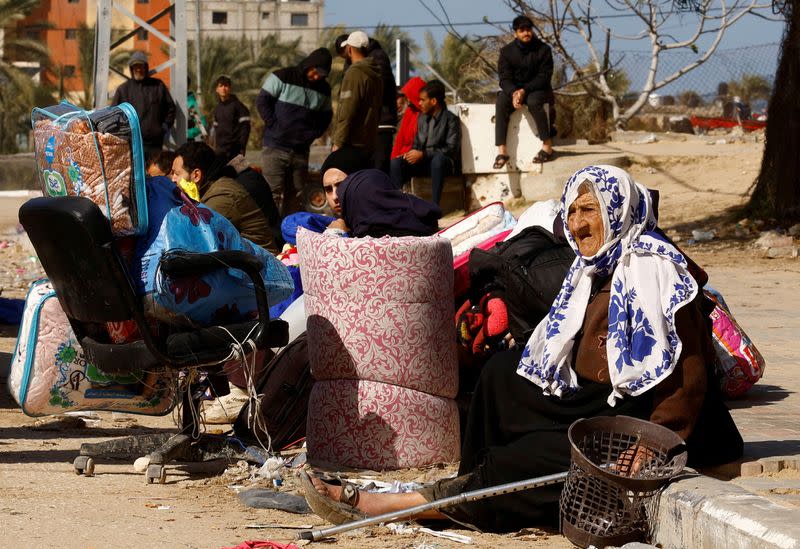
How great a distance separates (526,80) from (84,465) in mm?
10368

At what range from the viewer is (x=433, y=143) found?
13.9 metres

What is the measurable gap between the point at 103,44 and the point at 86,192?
29.7 ft

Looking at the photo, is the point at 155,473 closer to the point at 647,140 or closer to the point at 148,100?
the point at 148,100

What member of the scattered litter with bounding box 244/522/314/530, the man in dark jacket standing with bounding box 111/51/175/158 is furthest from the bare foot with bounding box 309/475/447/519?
the man in dark jacket standing with bounding box 111/51/175/158

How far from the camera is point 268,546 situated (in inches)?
155

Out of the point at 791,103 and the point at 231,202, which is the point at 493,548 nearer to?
the point at 231,202

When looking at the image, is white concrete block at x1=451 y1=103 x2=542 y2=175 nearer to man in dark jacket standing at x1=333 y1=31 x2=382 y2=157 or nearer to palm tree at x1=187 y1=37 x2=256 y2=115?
man in dark jacket standing at x1=333 y1=31 x2=382 y2=157

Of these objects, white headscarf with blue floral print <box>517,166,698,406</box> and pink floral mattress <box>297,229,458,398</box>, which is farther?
pink floral mattress <box>297,229,458,398</box>

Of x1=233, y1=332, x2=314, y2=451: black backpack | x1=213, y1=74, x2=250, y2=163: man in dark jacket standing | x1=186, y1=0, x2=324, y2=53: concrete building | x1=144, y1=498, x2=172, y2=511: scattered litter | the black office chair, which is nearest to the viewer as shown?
x1=144, y1=498, x2=172, y2=511: scattered litter

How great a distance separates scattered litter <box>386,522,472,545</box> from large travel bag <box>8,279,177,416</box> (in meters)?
1.24

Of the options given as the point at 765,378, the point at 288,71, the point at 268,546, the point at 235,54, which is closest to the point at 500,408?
the point at 268,546

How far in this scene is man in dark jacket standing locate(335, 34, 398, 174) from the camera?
37.9 feet

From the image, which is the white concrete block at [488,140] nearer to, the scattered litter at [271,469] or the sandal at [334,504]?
the scattered litter at [271,469]

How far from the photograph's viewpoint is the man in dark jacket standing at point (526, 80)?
564 inches
